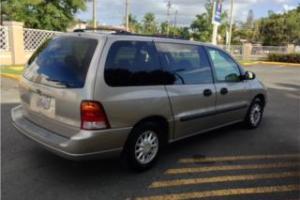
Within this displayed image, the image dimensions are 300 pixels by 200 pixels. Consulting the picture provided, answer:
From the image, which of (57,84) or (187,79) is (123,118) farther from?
(187,79)

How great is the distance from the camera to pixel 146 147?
4238mm

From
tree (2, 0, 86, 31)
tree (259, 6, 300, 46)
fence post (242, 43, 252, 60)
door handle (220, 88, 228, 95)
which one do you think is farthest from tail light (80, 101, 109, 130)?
tree (259, 6, 300, 46)

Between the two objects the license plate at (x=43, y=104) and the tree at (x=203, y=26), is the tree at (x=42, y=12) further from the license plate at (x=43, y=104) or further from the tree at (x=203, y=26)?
the tree at (x=203, y=26)

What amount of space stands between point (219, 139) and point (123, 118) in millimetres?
2526

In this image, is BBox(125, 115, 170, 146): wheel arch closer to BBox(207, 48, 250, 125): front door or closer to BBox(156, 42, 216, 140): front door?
BBox(156, 42, 216, 140): front door

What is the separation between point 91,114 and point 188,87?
1.65 m

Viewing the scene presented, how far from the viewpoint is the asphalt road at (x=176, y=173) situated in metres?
3.73

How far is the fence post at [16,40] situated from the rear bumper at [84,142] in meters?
12.2

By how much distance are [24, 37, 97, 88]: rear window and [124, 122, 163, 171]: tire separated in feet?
3.11

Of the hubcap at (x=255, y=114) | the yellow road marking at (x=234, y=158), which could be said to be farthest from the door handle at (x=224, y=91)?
the hubcap at (x=255, y=114)

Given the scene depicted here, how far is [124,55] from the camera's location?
3916mm

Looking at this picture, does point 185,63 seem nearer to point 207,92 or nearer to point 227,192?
point 207,92

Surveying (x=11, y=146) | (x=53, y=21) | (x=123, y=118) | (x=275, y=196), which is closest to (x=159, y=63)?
(x=123, y=118)

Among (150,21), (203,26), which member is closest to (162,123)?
(203,26)
